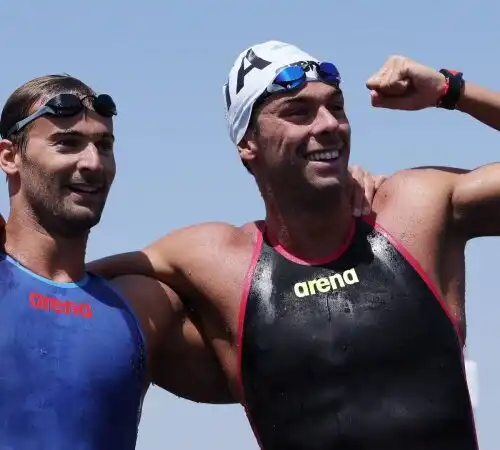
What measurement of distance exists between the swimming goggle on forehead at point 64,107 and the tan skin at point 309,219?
3.32ft

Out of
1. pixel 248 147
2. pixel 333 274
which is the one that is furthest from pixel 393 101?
pixel 333 274

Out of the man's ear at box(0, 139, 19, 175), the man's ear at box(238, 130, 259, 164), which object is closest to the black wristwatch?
the man's ear at box(238, 130, 259, 164)

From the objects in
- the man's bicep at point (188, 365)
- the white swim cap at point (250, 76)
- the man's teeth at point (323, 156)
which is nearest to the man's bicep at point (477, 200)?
the man's teeth at point (323, 156)

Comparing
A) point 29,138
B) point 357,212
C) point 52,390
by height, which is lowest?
point 52,390

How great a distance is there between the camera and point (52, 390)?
239 inches

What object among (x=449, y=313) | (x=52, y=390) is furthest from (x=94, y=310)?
(x=449, y=313)

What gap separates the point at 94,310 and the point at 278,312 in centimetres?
115

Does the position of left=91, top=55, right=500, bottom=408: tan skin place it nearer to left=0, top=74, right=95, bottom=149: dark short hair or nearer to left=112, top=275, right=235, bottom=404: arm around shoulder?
left=112, top=275, right=235, bottom=404: arm around shoulder

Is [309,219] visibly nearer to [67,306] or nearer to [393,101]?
[393,101]

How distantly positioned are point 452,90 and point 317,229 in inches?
48.5

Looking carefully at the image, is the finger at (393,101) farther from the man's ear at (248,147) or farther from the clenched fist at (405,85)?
the man's ear at (248,147)

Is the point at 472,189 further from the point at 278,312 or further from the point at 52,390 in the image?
the point at 52,390

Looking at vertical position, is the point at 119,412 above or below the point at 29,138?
below

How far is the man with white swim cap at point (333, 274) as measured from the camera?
6.29 meters
